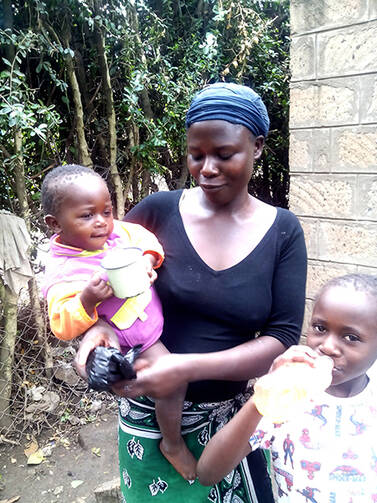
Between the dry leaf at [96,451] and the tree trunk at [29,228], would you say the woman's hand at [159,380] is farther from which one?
the dry leaf at [96,451]

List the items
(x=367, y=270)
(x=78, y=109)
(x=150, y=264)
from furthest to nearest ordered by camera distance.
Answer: (x=78, y=109), (x=367, y=270), (x=150, y=264)

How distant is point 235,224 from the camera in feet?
4.63

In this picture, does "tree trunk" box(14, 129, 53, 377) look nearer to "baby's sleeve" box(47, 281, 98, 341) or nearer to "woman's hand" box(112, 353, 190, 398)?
"baby's sleeve" box(47, 281, 98, 341)

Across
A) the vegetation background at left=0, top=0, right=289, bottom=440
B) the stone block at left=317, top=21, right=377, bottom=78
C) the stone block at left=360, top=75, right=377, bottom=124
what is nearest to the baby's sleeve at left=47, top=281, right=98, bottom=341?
the vegetation background at left=0, top=0, right=289, bottom=440

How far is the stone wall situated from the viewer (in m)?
2.70

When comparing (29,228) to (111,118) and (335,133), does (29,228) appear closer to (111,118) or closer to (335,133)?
(111,118)

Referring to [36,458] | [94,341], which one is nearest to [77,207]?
[94,341]

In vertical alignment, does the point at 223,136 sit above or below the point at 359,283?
above

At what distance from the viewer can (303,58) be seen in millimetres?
2975

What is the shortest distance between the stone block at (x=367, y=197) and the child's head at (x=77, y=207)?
2038 mm

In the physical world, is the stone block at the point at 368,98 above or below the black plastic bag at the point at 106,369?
above

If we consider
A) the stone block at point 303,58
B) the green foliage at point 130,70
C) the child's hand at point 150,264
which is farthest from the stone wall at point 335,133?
the child's hand at point 150,264

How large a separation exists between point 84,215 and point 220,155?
53 centimetres

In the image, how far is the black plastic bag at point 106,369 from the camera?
1161 mm
